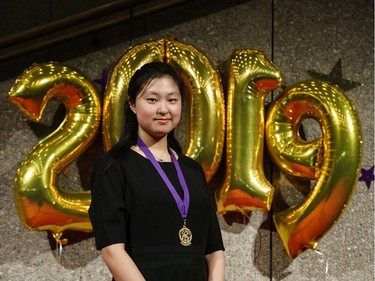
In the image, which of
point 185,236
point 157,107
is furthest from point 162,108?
point 185,236

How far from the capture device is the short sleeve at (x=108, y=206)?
1.29 m

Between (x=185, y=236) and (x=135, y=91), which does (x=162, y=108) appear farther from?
(x=185, y=236)

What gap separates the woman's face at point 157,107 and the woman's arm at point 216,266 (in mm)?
336

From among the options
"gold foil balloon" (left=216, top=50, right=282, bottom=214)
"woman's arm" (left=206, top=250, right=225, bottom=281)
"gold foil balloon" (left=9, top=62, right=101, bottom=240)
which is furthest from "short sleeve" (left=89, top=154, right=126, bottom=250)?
"gold foil balloon" (left=216, top=50, right=282, bottom=214)

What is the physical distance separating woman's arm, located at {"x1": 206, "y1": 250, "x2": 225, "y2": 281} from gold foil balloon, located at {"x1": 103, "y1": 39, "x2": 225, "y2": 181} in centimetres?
64

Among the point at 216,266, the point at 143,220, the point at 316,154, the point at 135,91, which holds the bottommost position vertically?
the point at 216,266

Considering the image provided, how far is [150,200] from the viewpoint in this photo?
1.32 m

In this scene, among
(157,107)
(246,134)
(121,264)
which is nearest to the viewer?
(121,264)

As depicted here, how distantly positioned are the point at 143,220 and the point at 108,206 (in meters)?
0.08

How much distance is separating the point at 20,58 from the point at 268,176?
3.49 ft

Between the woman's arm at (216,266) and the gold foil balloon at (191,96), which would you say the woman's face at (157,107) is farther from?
the gold foil balloon at (191,96)

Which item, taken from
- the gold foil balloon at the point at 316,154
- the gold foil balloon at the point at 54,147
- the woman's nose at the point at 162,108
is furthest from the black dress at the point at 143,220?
the gold foil balloon at the point at 316,154

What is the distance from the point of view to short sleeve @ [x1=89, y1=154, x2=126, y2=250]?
129cm

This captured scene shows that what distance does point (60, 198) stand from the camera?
79.5 inches
